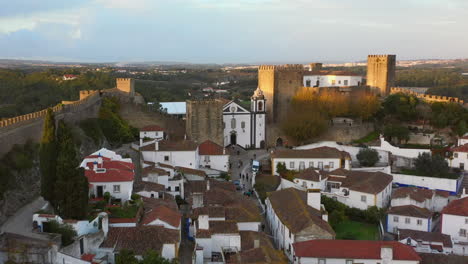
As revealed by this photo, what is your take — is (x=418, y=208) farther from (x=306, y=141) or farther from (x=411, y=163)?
(x=306, y=141)

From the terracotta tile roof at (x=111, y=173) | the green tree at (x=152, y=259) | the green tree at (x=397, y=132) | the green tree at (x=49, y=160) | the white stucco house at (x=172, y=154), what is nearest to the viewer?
the green tree at (x=152, y=259)

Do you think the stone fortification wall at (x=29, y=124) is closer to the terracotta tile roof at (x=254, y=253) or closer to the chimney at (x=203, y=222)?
the chimney at (x=203, y=222)

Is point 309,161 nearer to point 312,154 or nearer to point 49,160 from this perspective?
point 312,154

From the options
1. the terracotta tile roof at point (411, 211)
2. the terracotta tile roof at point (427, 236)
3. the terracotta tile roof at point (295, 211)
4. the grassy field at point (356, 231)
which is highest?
the terracotta tile roof at point (295, 211)

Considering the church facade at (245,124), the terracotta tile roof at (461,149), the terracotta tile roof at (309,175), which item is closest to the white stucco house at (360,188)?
the terracotta tile roof at (309,175)

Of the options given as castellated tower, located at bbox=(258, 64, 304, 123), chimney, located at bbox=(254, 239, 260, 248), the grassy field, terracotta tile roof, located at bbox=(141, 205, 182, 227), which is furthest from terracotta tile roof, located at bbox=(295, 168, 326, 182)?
castellated tower, located at bbox=(258, 64, 304, 123)

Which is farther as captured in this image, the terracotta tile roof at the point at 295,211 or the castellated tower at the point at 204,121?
the castellated tower at the point at 204,121

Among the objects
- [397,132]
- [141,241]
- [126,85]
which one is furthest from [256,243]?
[126,85]
